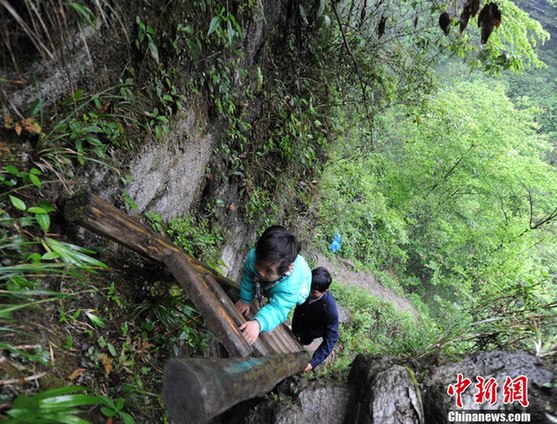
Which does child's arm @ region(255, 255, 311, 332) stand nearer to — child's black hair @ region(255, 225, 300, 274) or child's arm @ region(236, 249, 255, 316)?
child's black hair @ region(255, 225, 300, 274)

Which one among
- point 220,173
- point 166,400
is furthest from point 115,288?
point 220,173

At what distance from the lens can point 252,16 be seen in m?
4.45

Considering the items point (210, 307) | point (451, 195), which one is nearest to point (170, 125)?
point (210, 307)

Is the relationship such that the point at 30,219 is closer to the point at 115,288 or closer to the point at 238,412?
the point at 115,288

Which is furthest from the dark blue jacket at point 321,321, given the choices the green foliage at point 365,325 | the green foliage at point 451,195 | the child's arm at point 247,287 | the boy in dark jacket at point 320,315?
the green foliage at point 451,195

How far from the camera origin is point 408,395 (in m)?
2.76

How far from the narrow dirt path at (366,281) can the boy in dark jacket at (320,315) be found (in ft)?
28.3

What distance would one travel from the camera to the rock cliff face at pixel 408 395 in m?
2.47

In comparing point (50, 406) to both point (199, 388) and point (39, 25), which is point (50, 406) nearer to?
point (199, 388)

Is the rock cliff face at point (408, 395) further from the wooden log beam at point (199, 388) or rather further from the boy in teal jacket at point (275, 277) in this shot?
the wooden log beam at point (199, 388)

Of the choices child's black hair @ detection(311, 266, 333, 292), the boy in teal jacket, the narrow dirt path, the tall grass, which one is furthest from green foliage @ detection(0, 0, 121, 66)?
the narrow dirt path

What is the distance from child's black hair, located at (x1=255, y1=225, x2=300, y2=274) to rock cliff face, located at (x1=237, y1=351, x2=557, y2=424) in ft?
3.79

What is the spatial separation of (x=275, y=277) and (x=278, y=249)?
0.30 meters

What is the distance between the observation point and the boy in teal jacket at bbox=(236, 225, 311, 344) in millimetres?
2791
